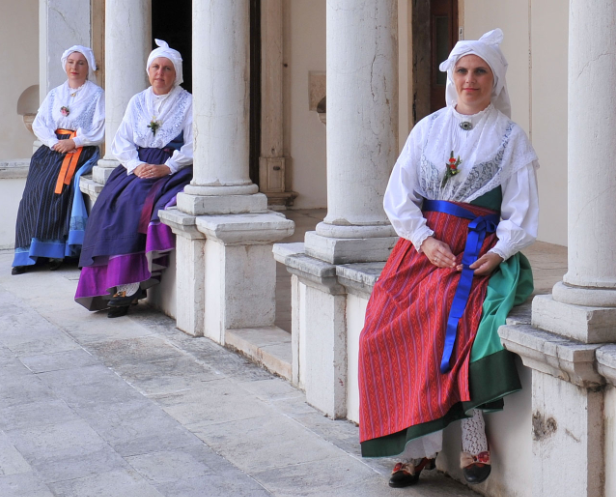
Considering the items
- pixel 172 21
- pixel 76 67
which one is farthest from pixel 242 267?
pixel 172 21

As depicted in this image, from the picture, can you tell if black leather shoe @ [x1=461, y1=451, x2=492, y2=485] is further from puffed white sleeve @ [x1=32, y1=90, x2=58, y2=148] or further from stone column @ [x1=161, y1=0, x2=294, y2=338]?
puffed white sleeve @ [x1=32, y1=90, x2=58, y2=148]

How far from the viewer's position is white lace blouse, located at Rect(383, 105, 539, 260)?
3.77m

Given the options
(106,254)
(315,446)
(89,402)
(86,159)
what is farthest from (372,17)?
(86,159)

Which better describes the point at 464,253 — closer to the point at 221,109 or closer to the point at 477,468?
the point at 477,468

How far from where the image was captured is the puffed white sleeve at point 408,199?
153 inches

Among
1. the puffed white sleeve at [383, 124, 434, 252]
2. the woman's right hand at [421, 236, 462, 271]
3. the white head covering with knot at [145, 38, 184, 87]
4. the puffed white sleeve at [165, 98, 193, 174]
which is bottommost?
the woman's right hand at [421, 236, 462, 271]

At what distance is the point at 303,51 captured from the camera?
1141cm

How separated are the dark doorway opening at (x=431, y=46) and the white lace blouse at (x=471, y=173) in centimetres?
554

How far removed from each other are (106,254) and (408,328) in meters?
3.39

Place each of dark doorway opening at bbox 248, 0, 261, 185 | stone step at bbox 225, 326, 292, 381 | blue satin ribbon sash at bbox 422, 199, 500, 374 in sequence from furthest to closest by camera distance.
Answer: dark doorway opening at bbox 248, 0, 261, 185
stone step at bbox 225, 326, 292, 381
blue satin ribbon sash at bbox 422, 199, 500, 374

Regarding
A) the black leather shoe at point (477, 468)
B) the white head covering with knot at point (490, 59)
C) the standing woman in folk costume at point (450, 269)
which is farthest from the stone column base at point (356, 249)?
the black leather shoe at point (477, 468)

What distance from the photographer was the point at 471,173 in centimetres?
383

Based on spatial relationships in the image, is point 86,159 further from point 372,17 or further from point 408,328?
point 408,328

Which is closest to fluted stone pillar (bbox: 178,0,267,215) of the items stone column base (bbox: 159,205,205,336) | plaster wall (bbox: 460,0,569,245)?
stone column base (bbox: 159,205,205,336)
